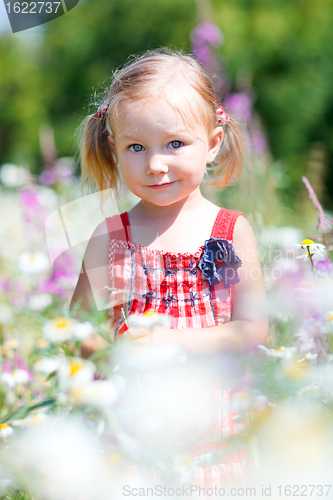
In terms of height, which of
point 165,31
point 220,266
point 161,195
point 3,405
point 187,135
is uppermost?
point 165,31

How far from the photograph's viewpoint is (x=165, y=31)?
8.05 meters

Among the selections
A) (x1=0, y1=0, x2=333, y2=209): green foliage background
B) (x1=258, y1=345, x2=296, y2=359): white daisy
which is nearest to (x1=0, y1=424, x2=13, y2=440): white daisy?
(x1=258, y1=345, x2=296, y2=359): white daisy

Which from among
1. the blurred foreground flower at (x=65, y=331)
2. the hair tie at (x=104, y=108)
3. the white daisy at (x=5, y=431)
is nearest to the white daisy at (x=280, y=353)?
the blurred foreground flower at (x=65, y=331)

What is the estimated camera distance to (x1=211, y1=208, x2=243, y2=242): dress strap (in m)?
1.29

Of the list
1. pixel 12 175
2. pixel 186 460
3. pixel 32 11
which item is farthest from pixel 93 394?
pixel 12 175

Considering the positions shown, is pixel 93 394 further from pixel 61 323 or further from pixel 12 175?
pixel 12 175

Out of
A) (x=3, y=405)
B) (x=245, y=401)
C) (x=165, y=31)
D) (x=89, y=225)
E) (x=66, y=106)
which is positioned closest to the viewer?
(x=245, y=401)

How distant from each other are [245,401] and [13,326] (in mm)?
1571

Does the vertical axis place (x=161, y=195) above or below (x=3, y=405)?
above

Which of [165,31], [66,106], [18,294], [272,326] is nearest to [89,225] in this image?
[18,294]

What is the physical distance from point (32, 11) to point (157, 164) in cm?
68

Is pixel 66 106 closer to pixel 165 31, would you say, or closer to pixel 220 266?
pixel 165 31

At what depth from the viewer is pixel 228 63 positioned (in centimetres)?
522

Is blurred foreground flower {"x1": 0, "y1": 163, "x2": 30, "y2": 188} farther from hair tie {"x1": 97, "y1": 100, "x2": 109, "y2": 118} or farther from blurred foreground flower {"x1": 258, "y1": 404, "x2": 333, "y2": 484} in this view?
blurred foreground flower {"x1": 258, "y1": 404, "x2": 333, "y2": 484}
